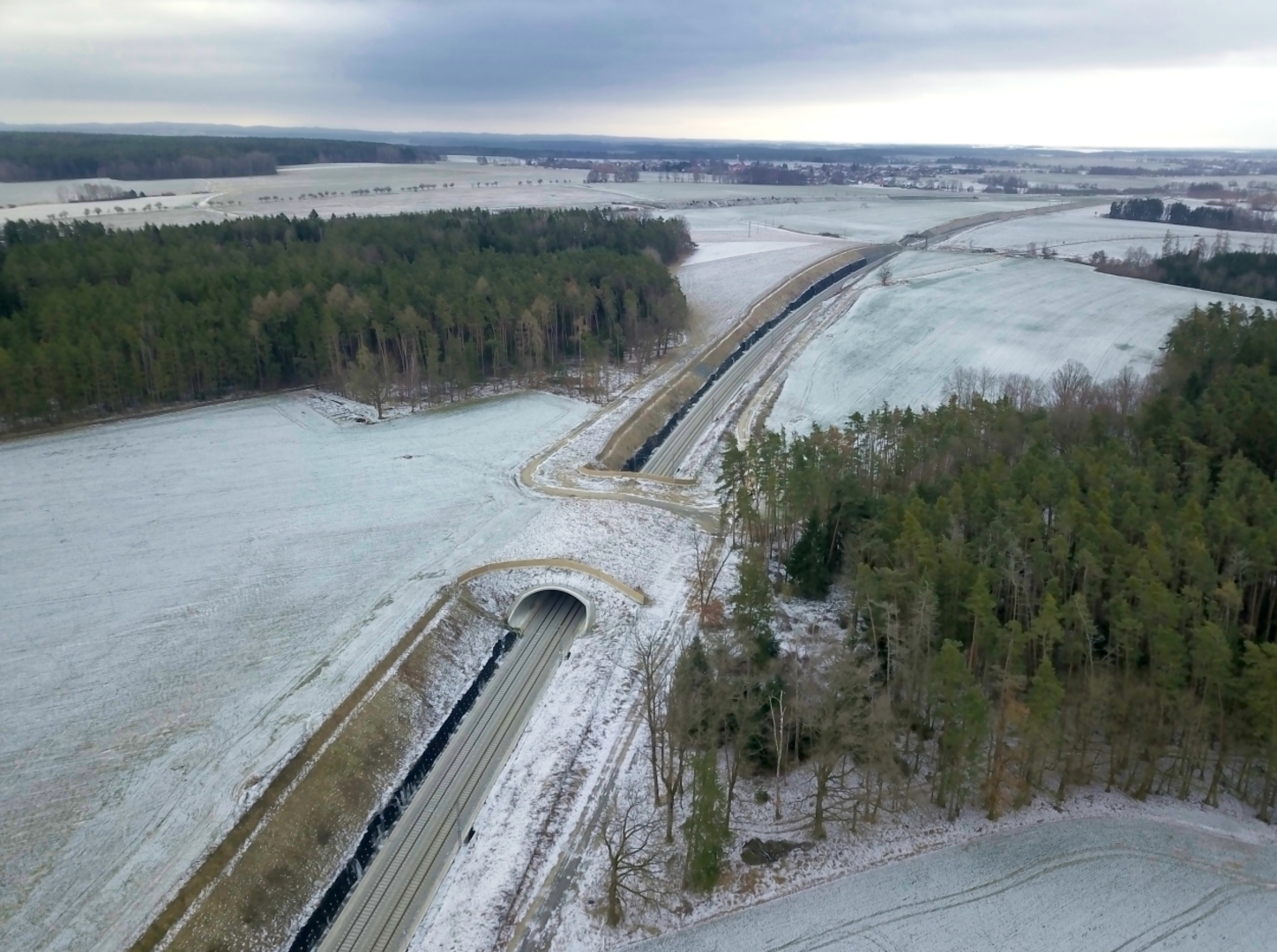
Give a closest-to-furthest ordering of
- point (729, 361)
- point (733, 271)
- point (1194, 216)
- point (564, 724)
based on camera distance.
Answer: point (564, 724)
point (729, 361)
point (733, 271)
point (1194, 216)

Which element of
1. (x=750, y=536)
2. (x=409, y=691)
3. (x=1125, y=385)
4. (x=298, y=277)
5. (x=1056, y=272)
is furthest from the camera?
(x=1056, y=272)

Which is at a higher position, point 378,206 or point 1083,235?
point 378,206

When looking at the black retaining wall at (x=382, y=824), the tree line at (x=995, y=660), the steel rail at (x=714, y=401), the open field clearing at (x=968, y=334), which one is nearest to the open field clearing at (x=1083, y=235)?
the open field clearing at (x=968, y=334)

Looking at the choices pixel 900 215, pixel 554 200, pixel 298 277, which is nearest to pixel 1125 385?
pixel 298 277

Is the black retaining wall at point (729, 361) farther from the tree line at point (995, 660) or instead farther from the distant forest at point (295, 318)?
the tree line at point (995, 660)

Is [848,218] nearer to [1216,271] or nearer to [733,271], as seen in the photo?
[733,271]

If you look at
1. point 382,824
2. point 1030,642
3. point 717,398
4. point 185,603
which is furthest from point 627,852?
point 717,398

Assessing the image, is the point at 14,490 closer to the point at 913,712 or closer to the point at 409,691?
the point at 409,691
